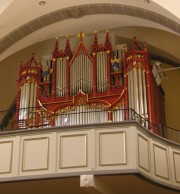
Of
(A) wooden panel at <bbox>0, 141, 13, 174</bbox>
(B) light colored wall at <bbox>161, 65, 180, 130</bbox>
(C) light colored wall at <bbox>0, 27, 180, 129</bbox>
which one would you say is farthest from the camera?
(C) light colored wall at <bbox>0, 27, 180, 129</bbox>

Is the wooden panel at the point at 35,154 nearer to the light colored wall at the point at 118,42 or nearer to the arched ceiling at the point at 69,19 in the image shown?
the arched ceiling at the point at 69,19

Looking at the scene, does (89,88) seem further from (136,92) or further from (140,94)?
(140,94)

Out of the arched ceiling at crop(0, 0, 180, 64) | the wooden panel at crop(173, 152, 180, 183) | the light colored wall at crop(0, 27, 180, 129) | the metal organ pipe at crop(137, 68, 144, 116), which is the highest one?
the arched ceiling at crop(0, 0, 180, 64)

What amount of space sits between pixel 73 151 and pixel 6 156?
1.45 metres

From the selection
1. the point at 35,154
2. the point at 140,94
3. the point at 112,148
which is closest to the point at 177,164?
the point at 112,148

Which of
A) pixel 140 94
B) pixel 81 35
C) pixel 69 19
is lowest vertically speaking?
pixel 140 94

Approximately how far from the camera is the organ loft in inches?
457

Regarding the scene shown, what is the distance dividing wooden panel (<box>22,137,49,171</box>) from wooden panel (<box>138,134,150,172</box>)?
1845 millimetres

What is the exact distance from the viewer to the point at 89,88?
489 inches

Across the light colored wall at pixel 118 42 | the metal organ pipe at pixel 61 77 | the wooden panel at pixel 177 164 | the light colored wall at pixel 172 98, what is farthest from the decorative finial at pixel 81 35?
the wooden panel at pixel 177 164

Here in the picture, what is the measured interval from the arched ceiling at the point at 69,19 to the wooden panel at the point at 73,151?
3.97m

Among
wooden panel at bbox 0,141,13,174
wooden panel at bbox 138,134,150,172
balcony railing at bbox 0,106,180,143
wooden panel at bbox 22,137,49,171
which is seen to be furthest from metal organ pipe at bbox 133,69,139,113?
wooden panel at bbox 0,141,13,174

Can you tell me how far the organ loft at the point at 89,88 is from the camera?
38.1 ft

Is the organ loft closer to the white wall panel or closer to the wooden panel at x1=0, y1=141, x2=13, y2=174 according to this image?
the white wall panel
